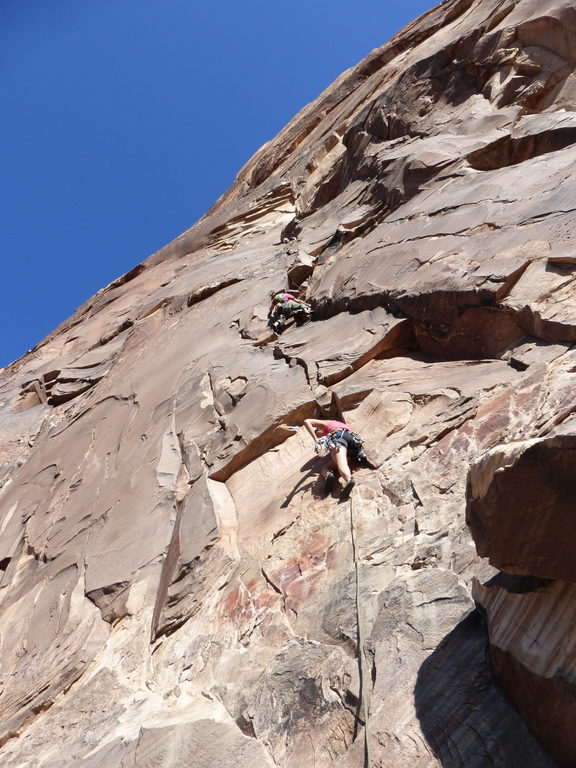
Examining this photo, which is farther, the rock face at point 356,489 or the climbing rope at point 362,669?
the climbing rope at point 362,669

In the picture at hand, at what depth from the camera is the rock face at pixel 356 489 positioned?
414 cm

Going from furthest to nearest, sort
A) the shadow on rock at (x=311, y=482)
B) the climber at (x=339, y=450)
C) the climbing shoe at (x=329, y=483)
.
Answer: the shadow on rock at (x=311, y=482) < the climbing shoe at (x=329, y=483) < the climber at (x=339, y=450)

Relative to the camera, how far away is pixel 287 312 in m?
11.3

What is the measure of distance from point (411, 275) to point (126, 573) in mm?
5114

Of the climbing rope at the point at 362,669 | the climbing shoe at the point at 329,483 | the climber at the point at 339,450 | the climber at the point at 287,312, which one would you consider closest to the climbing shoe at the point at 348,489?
the climber at the point at 339,450

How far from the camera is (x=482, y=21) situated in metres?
14.6

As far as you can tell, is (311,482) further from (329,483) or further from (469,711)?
(469,711)

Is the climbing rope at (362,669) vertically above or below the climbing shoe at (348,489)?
above

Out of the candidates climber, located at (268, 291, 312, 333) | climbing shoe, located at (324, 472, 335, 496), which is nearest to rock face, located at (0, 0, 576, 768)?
climbing shoe, located at (324, 472, 335, 496)

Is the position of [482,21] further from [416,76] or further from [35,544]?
[35,544]

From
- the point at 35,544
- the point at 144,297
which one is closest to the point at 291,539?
the point at 35,544

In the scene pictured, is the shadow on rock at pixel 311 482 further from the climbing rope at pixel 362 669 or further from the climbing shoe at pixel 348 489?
the climbing rope at pixel 362 669

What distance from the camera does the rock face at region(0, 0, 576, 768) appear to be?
4.14 m

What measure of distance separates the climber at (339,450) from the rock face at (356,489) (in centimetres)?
18
